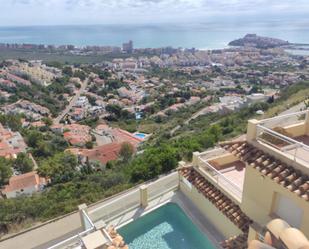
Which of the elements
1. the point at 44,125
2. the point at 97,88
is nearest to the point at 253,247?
the point at 44,125

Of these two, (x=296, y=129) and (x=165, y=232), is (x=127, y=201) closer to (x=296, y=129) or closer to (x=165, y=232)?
(x=165, y=232)

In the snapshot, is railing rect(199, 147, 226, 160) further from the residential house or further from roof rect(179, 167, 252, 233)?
the residential house

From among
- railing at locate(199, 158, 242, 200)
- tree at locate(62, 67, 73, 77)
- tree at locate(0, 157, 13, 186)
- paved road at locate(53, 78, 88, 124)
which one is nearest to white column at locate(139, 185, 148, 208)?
railing at locate(199, 158, 242, 200)

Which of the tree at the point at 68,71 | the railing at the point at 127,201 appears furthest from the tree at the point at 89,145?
the tree at the point at 68,71

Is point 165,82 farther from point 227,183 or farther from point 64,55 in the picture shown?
point 227,183

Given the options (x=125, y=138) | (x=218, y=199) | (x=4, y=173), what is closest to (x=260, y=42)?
(x=125, y=138)

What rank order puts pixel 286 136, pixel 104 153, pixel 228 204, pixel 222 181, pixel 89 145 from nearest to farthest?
pixel 286 136
pixel 228 204
pixel 222 181
pixel 104 153
pixel 89 145

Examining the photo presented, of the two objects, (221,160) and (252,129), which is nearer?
(252,129)

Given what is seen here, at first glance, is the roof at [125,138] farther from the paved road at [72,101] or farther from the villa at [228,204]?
the villa at [228,204]
